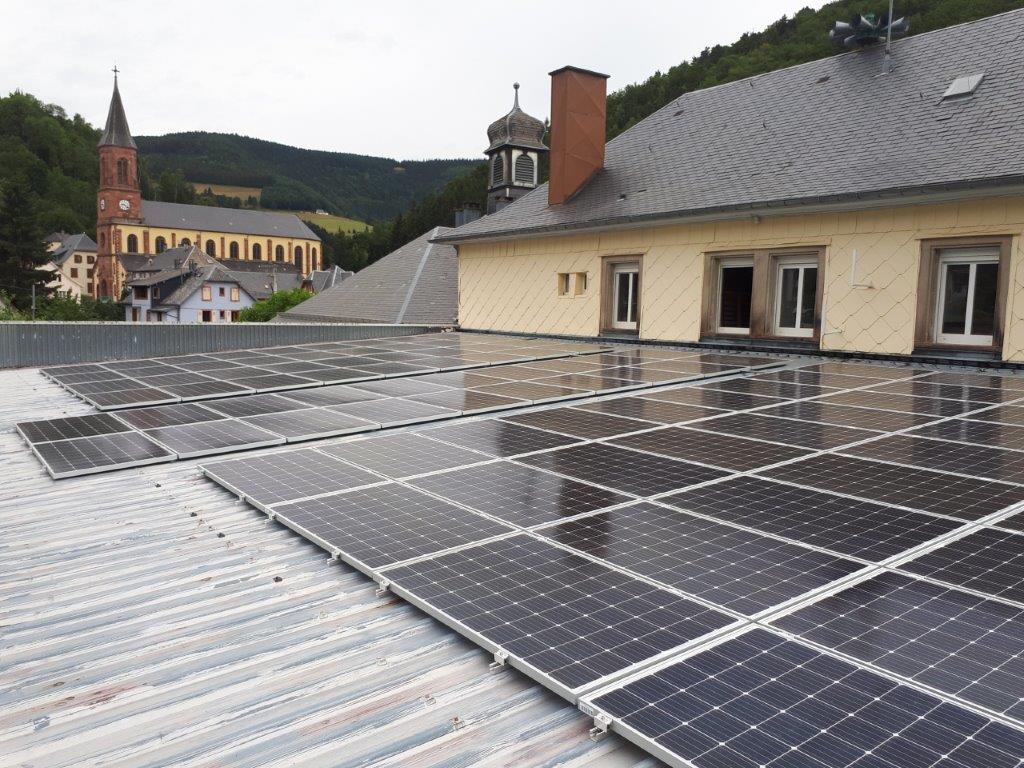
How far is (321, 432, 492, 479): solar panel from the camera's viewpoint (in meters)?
6.54

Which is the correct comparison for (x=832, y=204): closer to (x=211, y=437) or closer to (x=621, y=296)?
(x=621, y=296)

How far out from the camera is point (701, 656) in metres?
3.20

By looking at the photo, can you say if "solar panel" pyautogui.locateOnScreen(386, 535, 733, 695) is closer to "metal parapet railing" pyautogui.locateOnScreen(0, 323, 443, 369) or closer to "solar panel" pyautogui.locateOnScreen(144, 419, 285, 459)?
"solar panel" pyautogui.locateOnScreen(144, 419, 285, 459)

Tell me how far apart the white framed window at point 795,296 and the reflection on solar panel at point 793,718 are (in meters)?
14.3

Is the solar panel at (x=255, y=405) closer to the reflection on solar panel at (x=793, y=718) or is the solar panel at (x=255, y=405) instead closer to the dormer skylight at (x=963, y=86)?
the reflection on solar panel at (x=793, y=718)

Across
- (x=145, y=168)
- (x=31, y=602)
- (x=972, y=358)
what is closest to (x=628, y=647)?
(x=31, y=602)

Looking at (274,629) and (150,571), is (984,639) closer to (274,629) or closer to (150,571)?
(274,629)

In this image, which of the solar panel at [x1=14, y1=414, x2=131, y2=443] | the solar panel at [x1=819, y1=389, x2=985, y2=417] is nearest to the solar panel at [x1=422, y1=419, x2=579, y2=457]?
the solar panel at [x1=14, y1=414, x2=131, y2=443]

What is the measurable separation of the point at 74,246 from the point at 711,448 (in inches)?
6586

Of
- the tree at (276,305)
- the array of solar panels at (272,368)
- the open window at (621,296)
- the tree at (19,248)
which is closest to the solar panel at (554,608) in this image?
the array of solar panels at (272,368)

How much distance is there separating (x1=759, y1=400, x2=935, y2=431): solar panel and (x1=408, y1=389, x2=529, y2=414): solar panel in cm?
322

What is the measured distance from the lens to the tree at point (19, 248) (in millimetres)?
85375

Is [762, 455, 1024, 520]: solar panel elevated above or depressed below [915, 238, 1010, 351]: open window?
below

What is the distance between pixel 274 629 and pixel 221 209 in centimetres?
17445
